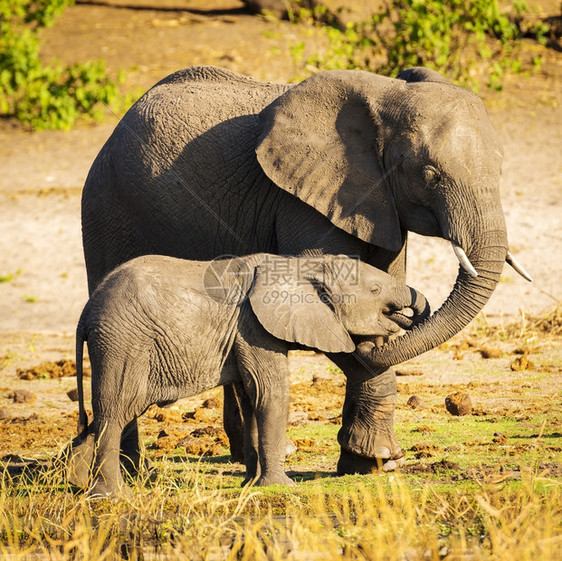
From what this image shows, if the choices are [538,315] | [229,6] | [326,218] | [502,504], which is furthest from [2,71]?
[502,504]

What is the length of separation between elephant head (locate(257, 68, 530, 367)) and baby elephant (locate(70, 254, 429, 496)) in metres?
0.30

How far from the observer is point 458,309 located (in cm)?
576

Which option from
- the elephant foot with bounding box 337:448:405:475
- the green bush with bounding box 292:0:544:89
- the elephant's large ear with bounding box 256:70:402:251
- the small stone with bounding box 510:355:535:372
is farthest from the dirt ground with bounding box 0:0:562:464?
the elephant's large ear with bounding box 256:70:402:251

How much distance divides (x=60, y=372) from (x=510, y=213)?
5566mm

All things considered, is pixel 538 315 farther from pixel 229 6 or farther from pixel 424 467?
pixel 229 6

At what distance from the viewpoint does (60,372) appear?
30.0 feet

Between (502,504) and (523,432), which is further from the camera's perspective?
(523,432)

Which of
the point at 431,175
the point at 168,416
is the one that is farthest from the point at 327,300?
the point at 168,416

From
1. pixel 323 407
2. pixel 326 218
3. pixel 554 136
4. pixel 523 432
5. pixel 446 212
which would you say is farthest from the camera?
pixel 554 136

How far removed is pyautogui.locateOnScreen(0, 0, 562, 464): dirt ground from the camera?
879cm

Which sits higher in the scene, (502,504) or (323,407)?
(502,504)

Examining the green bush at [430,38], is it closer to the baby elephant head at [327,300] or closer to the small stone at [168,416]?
the small stone at [168,416]

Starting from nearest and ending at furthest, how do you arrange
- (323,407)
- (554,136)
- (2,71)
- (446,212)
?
1. (446,212)
2. (323,407)
3. (554,136)
4. (2,71)

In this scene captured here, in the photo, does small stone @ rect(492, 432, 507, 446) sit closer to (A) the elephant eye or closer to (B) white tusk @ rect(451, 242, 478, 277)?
(B) white tusk @ rect(451, 242, 478, 277)
